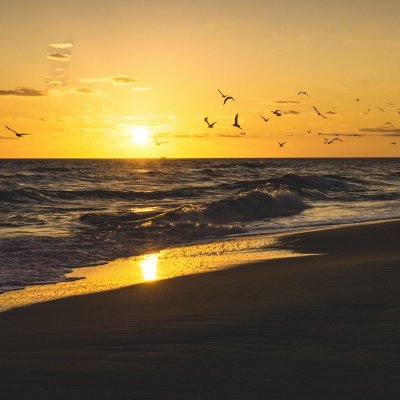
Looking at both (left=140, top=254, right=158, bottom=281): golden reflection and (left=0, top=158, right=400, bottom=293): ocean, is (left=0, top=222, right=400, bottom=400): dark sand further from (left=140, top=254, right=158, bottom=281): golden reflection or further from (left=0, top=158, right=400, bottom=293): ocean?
(left=0, top=158, right=400, bottom=293): ocean

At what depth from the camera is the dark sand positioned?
4.42 m

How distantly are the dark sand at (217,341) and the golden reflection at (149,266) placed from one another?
55.3 inches

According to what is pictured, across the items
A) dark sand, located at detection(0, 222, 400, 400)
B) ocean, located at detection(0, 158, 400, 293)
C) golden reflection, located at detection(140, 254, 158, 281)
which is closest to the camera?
dark sand, located at detection(0, 222, 400, 400)

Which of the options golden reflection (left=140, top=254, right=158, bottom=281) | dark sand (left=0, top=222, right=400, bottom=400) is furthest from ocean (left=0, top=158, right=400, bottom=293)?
dark sand (left=0, top=222, right=400, bottom=400)

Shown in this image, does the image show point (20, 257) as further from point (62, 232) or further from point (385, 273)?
point (385, 273)

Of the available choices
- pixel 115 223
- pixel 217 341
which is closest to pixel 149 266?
pixel 217 341

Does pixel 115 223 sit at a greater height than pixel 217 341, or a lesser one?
lesser

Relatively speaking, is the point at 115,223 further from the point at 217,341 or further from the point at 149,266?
the point at 217,341

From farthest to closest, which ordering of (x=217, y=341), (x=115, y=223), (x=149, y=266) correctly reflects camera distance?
(x=115, y=223) < (x=149, y=266) < (x=217, y=341)

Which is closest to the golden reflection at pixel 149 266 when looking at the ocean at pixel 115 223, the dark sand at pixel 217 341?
the ocean at pixel 115 223

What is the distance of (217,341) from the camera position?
5504 millimetres

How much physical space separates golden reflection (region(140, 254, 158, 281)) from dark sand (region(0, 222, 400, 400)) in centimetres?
140

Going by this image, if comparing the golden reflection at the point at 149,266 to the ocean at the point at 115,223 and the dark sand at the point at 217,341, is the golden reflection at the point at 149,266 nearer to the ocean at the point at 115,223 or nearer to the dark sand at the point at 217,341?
the ocean at the point at 115,223

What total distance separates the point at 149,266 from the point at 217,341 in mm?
6588
